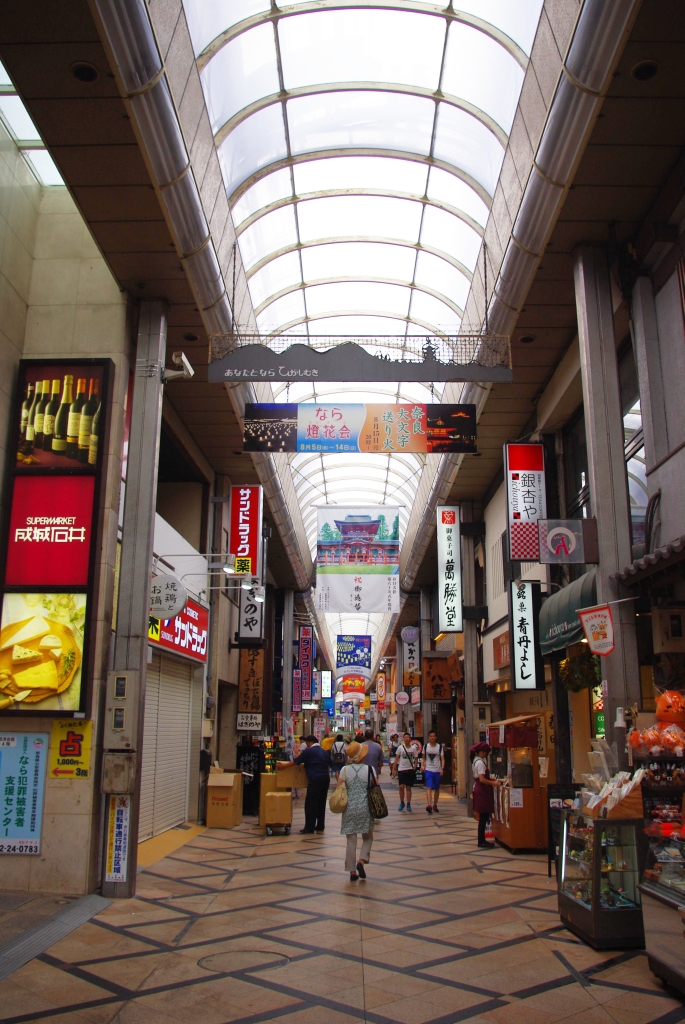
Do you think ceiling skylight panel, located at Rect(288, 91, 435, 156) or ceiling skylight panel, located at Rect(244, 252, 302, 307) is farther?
ceiling skylight panel, located at Rect(244, 252, 302, 307)

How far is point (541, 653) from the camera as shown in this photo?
12.6m

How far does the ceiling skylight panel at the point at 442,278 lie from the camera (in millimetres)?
12812

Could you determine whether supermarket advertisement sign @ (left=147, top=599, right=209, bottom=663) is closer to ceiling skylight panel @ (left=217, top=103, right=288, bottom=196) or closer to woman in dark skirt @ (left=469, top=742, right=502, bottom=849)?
woman in dark skirt @ (left=469, top=742, right=502, bottom=849)

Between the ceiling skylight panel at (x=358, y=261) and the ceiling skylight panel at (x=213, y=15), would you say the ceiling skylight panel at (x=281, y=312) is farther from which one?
the ceiling skylight panel at (x=213, y=15)

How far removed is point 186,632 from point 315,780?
307 cm

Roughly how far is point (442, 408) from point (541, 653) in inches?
191

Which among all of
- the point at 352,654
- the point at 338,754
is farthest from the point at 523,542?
the point at 352,654

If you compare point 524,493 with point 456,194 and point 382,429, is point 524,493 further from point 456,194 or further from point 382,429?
point 456,194

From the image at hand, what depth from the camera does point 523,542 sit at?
36.5 ft

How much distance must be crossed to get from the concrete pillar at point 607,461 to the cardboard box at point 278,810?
674 centimetres

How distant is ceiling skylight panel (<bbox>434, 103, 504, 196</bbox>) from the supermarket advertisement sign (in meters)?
6.95

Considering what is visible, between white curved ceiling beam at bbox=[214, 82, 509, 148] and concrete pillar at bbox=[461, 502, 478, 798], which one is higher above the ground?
white curved ceiling beam at bbox=[214, 82, 509, 148]

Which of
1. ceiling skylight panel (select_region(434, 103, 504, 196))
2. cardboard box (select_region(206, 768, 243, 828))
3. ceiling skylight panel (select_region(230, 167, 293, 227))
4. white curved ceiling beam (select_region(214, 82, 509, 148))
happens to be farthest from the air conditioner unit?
cardboard box (select_region(206, 768, 243, 828))

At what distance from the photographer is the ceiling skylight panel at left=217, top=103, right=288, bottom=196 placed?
9.76 m
